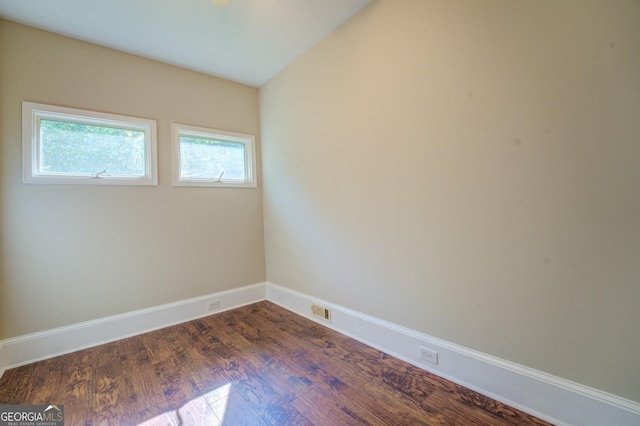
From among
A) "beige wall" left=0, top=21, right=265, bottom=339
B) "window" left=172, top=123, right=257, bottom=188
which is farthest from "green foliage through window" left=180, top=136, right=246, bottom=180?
"beige wall" left=0, top=21, right=265, bottom=339

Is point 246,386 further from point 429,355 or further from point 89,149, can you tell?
point 89,149

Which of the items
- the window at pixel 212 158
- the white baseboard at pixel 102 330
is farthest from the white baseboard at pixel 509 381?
the window at pixel 212 158

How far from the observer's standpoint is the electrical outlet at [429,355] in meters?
1.91

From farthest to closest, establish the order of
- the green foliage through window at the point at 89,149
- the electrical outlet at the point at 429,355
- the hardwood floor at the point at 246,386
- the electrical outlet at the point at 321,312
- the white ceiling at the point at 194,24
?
1. the electrical outlet at the point at 321,312
2. the green foliage through window at the point at 89,149
3. the white ceiling at the point at 194,24
4. the electrical outlet at the point at 429,355
5. the hardwood floor at the point at 246,386

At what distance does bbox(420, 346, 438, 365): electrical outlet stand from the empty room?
2 cm

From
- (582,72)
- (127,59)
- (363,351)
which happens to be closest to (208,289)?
(363,351)

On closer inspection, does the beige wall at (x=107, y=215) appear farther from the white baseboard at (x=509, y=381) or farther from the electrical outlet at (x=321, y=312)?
the white baseboard at (x=509, y=381)

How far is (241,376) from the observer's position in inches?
79.0

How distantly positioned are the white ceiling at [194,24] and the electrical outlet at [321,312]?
2778 mm

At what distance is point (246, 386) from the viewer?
74.6 inches

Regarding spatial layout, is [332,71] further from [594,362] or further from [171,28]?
[594,362]

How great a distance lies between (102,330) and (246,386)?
1.69 m

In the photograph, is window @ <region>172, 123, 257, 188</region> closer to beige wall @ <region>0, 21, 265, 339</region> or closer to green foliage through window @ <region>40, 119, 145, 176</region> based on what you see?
beige wall @ <region>0, 21, 265, 339</region>

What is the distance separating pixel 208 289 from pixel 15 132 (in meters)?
2.24
